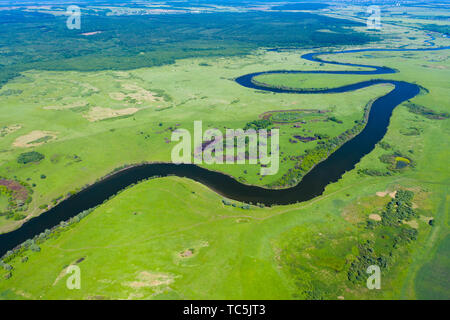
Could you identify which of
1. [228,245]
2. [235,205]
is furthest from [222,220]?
[228,245]

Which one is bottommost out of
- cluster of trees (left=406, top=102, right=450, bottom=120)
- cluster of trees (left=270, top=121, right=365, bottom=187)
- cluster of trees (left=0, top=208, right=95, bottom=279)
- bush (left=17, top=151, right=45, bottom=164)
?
cluster of trees (left=0, top=208, right=95, bottom=279)

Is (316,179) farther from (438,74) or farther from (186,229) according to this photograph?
(438,74)

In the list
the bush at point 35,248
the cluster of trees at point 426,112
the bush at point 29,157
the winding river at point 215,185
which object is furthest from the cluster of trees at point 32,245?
the cluster of trees at point 426,112

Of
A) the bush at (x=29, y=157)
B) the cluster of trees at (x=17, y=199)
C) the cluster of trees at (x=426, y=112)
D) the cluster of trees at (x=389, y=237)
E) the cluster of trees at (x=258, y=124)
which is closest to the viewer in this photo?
the cluster of trees at (x=389, y=237)

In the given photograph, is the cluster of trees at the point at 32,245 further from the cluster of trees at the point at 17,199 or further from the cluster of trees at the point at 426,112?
the cluster of trees at the point at 426,112

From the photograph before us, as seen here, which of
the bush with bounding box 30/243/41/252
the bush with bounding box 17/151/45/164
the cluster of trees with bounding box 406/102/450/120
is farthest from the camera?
the cluster of trees with bounding box 406/102/450/120

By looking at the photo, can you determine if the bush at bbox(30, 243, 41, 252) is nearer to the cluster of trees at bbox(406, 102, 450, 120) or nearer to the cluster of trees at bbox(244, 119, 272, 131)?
the cluster of trees at bbox(244, 119, 272, 131)

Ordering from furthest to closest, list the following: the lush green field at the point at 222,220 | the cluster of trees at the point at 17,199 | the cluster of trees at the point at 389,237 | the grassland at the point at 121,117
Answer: the grassland at the point at 121,117, the cluster of trees at the point at 17,199, the cluster of trees at the point at 389,237, the lush green field at the point at 222,220

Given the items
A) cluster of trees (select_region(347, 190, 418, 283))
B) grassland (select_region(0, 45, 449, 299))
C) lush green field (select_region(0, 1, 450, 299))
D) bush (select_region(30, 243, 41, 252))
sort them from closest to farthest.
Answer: grassland (select_region(0, 45, 449, 299))
lush green field (select_region(0, 1, 450, 299))
cluster of trees (select_region(347, 190, 418, 283))
bush (select_region(30, 243, 41, 252))

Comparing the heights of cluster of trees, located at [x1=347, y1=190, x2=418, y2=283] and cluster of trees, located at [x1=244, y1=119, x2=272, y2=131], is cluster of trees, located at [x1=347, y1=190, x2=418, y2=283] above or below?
below

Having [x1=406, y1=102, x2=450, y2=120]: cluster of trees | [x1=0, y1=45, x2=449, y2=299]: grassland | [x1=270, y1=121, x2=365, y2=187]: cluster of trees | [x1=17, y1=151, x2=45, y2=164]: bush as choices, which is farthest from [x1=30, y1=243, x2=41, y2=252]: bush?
[x1=406, y1=102, x2=450, y2=120]: cluster of trees
